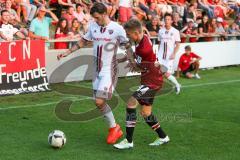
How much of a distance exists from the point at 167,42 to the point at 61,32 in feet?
9.93

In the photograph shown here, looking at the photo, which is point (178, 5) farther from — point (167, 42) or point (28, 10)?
point (28, 10)

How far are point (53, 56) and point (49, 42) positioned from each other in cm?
40

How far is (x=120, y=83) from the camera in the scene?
1583 cm

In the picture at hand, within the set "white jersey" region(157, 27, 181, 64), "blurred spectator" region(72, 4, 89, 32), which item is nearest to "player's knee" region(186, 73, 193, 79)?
"white jersey" region(157, 27, 181, 64)

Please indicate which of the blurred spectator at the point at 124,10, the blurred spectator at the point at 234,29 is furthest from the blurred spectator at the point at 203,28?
the blurred spectator at the point at 124,10

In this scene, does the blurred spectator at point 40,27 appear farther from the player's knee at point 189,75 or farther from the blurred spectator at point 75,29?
the player's knee at point 189,75

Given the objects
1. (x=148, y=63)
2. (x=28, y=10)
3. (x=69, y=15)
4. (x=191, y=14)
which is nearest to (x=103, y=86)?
(x=148, y=63)

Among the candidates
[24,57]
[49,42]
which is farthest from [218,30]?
[24,57]

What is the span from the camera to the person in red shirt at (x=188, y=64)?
1770 cm

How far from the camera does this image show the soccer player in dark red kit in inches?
324

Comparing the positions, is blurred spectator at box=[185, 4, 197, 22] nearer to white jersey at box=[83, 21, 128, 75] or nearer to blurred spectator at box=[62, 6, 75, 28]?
blurred spectator at box=[62, 6, 75, 28]

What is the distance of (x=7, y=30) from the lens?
1375cm

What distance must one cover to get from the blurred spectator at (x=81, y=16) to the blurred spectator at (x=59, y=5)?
54cm

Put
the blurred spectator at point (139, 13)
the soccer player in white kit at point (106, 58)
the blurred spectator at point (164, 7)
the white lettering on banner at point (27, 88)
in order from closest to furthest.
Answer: the soccer player in white kit at point (106, 58) < the white lettering on banner at point (27, 88) < the blurred spectator at point (139, 13) < the blurred spectator at point (164, 7)
